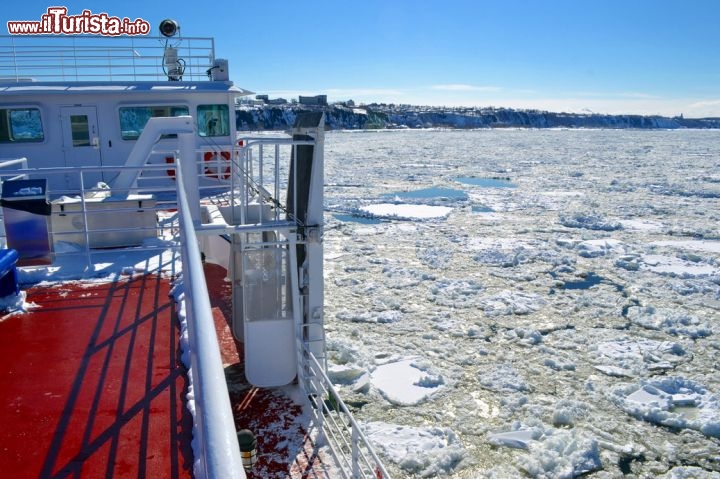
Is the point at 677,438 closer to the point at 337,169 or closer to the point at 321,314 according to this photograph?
the point at 321,314

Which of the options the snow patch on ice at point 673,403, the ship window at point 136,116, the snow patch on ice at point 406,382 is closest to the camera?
the snow patch on ice at point 673,403

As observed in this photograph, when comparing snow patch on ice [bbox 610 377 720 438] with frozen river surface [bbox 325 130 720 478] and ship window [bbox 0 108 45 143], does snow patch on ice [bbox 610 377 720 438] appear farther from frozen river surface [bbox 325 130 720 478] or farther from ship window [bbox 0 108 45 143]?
ship window [bbox 0 108 45 143]

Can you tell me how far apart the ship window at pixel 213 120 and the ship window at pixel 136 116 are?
1.06 feet

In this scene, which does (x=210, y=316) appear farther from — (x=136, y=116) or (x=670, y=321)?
(x=136, y=116)

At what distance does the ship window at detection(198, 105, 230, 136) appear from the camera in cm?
1089

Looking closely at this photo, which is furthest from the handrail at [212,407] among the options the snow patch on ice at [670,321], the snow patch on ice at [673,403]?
the snow patch on ice at [670,321]

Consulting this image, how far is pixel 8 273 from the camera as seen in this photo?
4512 millimetres

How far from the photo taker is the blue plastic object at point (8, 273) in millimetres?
4388

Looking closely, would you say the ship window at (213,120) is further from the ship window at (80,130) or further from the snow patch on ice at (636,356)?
the snow patch on ice at (636,356)

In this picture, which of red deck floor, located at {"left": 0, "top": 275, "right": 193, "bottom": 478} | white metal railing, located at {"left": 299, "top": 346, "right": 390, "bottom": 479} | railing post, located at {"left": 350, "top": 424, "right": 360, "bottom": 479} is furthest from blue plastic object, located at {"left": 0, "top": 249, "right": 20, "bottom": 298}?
railing post, located at {"left": 350, "top": 424, "right": 360, "bottom": 479}

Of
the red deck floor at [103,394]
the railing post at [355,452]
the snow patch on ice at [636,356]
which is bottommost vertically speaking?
the snow patch on ice at [636,356]

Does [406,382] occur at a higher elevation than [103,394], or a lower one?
lower

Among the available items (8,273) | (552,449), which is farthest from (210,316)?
(552,449)

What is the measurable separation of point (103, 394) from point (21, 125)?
29.2ft
